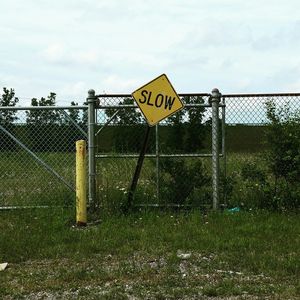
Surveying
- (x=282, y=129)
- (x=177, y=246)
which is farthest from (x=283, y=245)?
(x=282, y=129)

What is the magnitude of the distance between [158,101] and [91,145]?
127 centimetres

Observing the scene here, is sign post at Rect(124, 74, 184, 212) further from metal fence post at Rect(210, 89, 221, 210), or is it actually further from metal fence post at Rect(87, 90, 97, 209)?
metal fence post at Rect(87, 90, 97, 209)

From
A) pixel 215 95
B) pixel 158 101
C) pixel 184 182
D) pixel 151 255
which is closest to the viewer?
pixel 151 255

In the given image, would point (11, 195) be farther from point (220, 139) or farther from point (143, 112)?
point (220, 139)

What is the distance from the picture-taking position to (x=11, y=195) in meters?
8.68

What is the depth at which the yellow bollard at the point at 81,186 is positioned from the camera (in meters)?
7.47

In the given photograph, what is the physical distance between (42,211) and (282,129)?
3.97 meters

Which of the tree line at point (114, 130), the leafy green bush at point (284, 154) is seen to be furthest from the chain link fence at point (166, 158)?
the leafy green bush at point (284, 154)

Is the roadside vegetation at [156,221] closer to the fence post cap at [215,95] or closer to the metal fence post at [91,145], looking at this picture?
the metal fence post at [91,145]

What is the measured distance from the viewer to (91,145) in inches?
318

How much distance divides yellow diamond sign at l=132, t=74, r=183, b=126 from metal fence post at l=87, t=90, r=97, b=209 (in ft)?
2.79

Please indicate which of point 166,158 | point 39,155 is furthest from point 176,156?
point 39,155

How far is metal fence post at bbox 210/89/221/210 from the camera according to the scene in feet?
26.3

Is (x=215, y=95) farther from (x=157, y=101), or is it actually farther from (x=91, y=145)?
(x=91, y=145)
